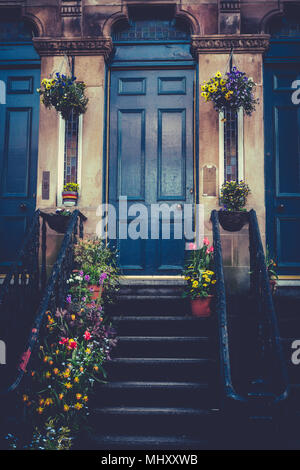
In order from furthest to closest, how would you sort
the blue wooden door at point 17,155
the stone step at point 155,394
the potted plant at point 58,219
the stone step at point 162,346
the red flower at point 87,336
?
the blue wooden door at point 17,155
the potted plant at point 58,219
the stone step at point 162,346
the red flower at point 87,336
the stone step at point 155,394

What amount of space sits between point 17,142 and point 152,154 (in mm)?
1750

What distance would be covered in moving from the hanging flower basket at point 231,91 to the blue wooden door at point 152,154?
1.76 feet

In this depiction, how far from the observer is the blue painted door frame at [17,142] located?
20.0 ft

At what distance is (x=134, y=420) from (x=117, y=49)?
459cm

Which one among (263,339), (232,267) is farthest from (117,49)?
(263,339)

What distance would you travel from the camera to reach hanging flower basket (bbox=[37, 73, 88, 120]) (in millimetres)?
5621

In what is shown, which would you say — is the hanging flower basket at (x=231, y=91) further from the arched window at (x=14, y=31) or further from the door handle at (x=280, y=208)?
the arched window at (x=14, y=31)

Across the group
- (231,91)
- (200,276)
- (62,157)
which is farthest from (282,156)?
(62,157)

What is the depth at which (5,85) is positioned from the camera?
20.6 feet

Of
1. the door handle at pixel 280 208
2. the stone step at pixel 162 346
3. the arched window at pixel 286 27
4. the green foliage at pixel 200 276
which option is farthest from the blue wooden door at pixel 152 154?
the stone step at pixel 162 346

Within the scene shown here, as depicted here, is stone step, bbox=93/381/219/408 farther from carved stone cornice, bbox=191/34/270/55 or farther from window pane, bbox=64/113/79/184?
carved stone cornice, bbox=191/34/270/55

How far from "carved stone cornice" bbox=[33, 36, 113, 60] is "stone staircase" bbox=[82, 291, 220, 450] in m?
3.22

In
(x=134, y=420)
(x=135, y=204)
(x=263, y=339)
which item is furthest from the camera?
(x=135, y=204)
